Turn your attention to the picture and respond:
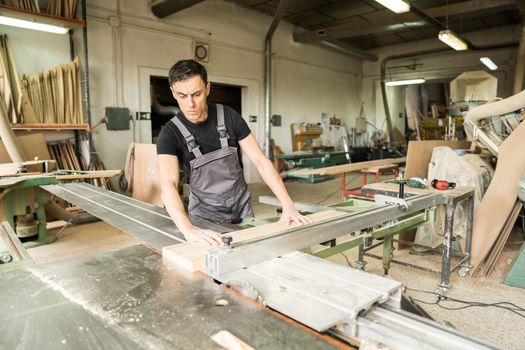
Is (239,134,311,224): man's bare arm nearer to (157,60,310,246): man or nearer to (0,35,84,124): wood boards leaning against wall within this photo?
(157,60,310,246): man

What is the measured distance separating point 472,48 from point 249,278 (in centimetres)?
894

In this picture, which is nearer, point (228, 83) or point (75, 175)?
point (75, 175)

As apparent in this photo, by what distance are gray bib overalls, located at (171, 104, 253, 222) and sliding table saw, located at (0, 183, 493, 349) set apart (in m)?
0.67

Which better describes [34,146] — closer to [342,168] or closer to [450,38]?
[342,168]

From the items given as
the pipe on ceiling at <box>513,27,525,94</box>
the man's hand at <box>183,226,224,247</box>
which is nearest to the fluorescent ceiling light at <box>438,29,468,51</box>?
the pipe on ceiling at <box>513,27,525,94</box>

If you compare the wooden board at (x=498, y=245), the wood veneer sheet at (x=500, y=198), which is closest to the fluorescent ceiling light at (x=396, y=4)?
the wood veneer sheet at (x=500, y=198)

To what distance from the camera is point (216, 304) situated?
2.64ft

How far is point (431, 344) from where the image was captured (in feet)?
2.19

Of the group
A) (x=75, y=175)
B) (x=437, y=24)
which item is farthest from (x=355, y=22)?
(x=75, y=175)

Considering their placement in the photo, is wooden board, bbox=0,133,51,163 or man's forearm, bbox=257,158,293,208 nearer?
man's forearm, bbox=257,158,293,208

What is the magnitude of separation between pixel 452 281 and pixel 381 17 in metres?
5.65

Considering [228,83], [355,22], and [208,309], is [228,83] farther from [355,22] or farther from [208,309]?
[208,309]

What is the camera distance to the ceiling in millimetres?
5887

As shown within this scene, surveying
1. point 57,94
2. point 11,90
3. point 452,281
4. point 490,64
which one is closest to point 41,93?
point 57,94
